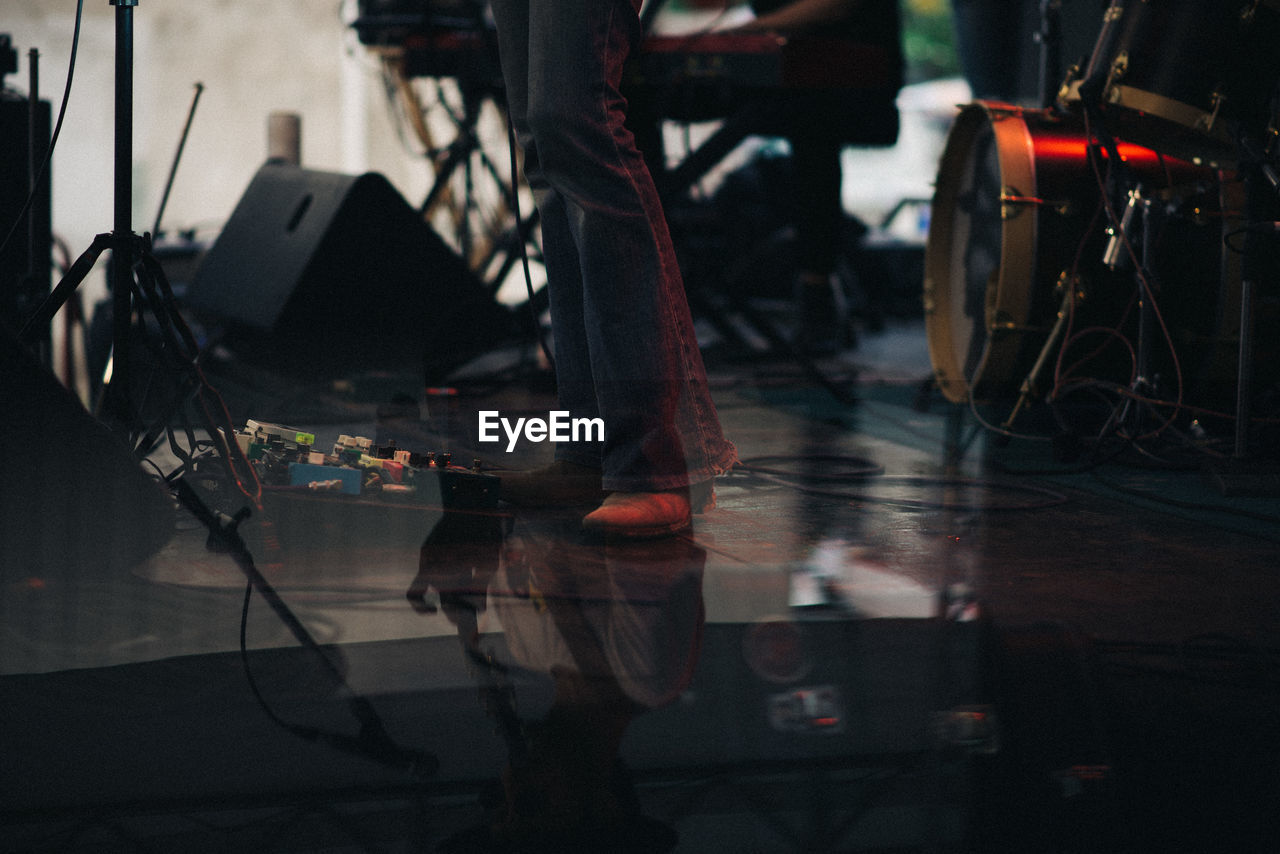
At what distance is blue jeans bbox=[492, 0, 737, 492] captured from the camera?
50.5 inches

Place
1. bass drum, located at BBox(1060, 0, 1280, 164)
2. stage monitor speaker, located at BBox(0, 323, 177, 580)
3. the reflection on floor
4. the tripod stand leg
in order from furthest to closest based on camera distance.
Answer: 1. bass drum, located at BBox(1060, 0, 1280, 164)
2. the tripod stand leg
3. stage monitor speaker, located at BBox(0, 323, 177, 580)
4. the reflection on floor

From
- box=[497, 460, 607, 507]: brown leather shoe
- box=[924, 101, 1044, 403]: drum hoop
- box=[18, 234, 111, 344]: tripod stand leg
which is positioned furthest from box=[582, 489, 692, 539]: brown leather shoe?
box=[924, 101, 1044, 403]: drum hoop

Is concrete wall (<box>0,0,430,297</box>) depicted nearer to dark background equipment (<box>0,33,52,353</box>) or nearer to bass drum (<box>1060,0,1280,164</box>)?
dark background equipment (<box>0,33,52,353</box>)

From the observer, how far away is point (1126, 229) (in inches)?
75.2

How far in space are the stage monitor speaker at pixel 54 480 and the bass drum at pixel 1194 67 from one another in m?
1.42

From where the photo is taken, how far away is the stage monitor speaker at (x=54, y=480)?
1085 mm

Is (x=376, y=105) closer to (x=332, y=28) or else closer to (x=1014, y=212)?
(x=332, y=28)

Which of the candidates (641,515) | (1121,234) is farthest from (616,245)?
(1121,234)

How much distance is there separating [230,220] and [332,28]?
2.48m

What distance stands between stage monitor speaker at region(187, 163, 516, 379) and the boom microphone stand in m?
1.05

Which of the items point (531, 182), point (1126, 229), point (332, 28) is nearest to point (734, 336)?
point (1126, 229)

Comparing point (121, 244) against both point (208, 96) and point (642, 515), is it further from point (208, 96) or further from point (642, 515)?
point (208, 96)

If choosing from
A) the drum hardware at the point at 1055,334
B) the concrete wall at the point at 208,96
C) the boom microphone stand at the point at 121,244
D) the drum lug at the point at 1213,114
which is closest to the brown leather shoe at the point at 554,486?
the boom microphone stand at the point at 121,244

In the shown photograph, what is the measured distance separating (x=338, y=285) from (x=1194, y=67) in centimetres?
162
